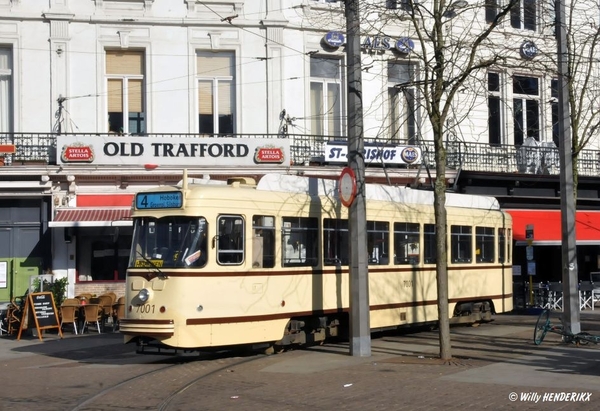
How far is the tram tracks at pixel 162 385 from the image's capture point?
38.8 ft

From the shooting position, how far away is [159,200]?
51.6ft

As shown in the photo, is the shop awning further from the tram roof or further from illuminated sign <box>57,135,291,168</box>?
the tram roof

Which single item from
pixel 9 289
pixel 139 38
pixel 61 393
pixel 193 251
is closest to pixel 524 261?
pixel 139 38

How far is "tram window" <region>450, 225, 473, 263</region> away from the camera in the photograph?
69.4ft

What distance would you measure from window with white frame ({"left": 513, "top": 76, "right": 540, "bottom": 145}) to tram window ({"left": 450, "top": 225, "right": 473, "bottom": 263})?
9706 millimetres

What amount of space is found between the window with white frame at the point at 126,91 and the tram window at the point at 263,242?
12430mm

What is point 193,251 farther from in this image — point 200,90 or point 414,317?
point 200,90

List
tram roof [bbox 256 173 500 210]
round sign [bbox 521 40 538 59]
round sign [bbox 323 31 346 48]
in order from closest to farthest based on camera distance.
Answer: tram roof [bbox 256 173 500 210] < round sign [bbox 521 40 538 59] < round sign [bbox 323 31 346 48]

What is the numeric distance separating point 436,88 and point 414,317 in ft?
19.9

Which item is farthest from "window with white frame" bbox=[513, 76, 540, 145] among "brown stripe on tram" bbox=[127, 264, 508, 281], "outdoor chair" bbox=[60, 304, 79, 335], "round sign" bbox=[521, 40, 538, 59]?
"outdoor chair" bbox=[60, 304, 79, 335]

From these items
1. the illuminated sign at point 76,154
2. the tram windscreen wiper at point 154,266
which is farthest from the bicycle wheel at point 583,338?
the illuminated sign at point 76,154

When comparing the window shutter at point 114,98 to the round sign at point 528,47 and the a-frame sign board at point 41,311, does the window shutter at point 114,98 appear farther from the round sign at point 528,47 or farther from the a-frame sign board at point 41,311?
the round sign at point 528,47

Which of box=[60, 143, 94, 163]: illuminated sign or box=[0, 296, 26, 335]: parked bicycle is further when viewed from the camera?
box=[60, 143, 94, 163]: illuminated sign

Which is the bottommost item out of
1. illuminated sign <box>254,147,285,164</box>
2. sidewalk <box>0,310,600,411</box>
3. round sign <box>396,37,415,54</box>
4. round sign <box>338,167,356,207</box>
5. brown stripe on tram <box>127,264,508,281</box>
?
sidewalk <box>0,310,600,411</box>
